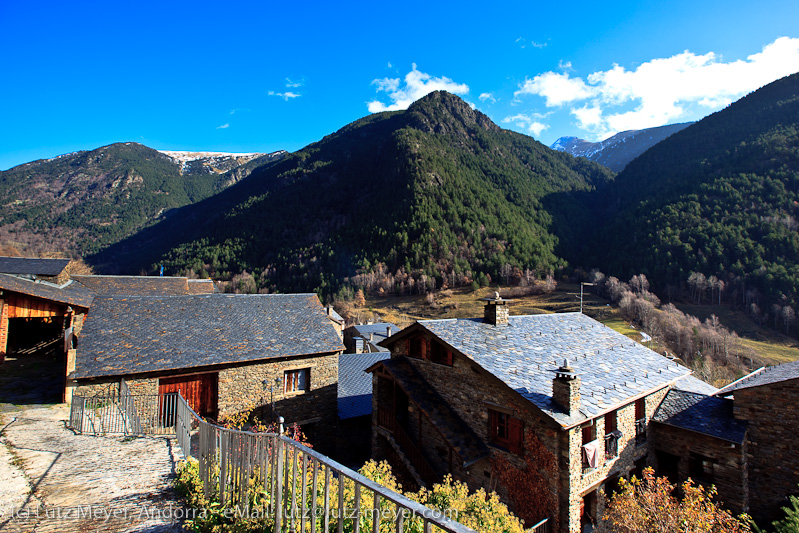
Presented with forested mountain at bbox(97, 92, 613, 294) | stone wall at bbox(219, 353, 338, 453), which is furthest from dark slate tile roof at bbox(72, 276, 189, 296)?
forested mountain at bbox(97, 92, 613, 294)

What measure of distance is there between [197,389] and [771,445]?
24.7 m

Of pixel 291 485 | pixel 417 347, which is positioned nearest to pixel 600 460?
pixel 417 347

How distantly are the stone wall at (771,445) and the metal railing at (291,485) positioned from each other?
18.0 metres

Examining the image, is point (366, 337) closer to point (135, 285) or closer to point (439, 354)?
point (135, 285)

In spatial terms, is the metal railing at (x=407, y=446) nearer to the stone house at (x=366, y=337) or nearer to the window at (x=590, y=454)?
the window at (x=590, y=454)

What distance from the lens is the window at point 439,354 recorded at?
1680 centimetres

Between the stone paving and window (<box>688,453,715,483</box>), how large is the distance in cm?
1997

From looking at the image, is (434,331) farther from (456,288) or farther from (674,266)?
(674,266)

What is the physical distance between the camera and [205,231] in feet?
511

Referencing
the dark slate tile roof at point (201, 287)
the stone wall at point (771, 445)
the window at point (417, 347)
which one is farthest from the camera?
the dark slate tile roof at point (201, 287)

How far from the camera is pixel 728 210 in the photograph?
4146 inches

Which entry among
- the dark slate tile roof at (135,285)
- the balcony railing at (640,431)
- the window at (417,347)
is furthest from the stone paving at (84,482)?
the dark slate tile roof at (135,285)

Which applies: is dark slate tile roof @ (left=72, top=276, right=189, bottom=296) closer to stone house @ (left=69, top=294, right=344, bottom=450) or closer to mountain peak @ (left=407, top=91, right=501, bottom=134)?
stone house @ (left=69, top=294, right=344, bottom=450)

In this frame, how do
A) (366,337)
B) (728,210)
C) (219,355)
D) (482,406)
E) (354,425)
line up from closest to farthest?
(482,406) < (219,355) < (354,425) < (366,337) < (728,210)
